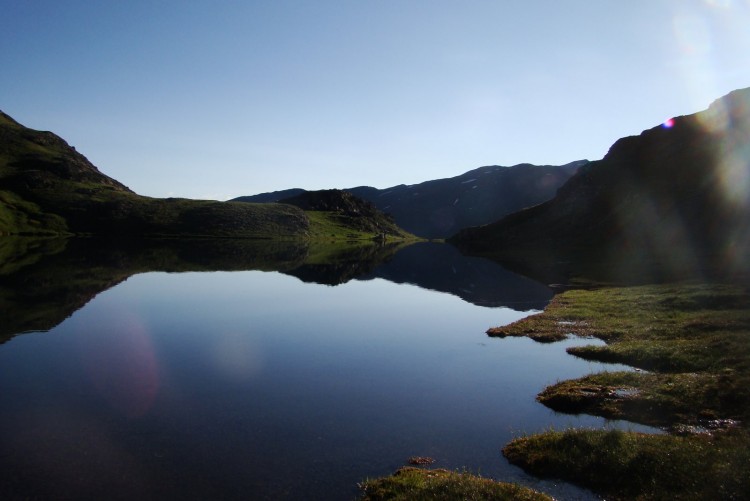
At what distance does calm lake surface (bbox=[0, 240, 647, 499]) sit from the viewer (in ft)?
63.1

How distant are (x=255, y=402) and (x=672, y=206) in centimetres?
16540

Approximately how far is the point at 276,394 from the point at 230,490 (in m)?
11.2

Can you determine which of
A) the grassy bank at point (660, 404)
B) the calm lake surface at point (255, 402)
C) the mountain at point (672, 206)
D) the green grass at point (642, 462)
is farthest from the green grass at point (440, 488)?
the mountain at point (672, 206)

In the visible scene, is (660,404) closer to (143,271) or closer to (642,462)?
(642,462)

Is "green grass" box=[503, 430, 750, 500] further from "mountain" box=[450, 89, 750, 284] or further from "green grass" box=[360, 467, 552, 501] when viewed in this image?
"mountain" box=[450, 89, 750, 284]

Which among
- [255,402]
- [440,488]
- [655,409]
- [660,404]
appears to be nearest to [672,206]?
[660,404]

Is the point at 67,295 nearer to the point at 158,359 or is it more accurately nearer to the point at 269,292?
the point at 269,292

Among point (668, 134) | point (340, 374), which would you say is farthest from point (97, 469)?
point (668, 134)

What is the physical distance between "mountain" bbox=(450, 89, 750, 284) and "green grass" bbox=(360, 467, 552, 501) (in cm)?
8744

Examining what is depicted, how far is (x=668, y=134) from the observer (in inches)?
7352

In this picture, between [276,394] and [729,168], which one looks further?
[729,168]

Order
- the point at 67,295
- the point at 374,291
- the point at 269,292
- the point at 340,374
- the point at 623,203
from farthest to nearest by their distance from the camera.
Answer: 1. the point at 623,203
2. the point at 374,291
3. the point at 269,292
4. the point at 67,295
5. the point at 340,374

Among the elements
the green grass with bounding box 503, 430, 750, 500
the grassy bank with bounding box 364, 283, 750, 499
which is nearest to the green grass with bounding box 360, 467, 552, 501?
the grassy bank with bounding box 364, 283, 750, 499

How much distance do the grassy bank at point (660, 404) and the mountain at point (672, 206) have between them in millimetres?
52245
